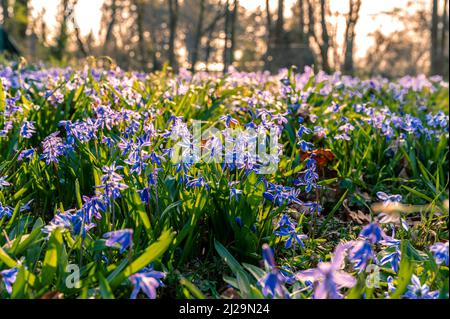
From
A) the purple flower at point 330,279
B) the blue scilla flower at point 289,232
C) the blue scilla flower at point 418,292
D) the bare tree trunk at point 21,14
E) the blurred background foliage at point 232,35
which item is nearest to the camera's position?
the purple flower at point 330,279

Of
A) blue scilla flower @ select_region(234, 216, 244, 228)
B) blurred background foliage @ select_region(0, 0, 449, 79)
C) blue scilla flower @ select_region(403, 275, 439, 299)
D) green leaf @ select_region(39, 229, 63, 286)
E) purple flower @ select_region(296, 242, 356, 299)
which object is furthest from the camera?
blurred background foliage @ select_region(0, 0, 449, 79)

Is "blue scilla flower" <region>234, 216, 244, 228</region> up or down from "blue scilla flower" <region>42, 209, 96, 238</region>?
down

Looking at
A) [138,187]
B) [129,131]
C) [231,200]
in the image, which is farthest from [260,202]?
[129,131]

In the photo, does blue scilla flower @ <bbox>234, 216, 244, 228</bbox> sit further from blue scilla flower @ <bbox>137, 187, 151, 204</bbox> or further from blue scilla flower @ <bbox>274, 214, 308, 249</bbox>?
blue scilla flower @ <bbox>137, 187, 151, 204</bbox>

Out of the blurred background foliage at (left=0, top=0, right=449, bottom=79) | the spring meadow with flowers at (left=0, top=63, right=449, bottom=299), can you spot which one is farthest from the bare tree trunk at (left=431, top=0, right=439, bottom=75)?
the spring meadow with flowers at (left=0, top=63, right=449, bottom=299)

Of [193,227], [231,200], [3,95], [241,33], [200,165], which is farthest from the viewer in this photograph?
[241,33]

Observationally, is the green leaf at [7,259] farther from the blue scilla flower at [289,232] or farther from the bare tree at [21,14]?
the bare tree at [21,14]

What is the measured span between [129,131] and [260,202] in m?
0.75

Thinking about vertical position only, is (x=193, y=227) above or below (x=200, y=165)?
below

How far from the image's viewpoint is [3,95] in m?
2.92

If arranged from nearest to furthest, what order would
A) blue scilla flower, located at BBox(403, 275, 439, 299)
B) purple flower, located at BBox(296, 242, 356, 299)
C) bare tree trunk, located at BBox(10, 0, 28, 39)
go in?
purple flower, located at BBox(296, 242, 356, 299), blue scilla flower, located at BBox(403, 275, 439, 299), bare tree trunk, located at BBox(10, 0, 28, 39)

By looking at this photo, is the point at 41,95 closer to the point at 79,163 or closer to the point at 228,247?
the point at 79,163

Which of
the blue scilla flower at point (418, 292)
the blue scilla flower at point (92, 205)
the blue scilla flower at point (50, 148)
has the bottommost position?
the blue scilla flower at point (418, 292)

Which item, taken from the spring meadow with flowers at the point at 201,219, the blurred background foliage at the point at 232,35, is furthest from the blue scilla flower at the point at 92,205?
the blurred background foliage at the point at 232,35
